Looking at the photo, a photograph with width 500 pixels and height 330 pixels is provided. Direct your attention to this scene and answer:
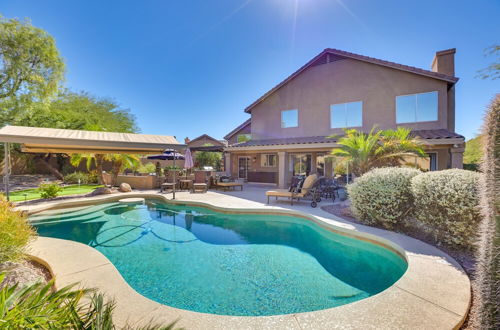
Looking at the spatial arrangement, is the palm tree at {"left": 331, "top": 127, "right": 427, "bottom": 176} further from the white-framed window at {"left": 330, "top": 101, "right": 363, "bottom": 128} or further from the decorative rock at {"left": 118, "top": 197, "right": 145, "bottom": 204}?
the decorative rock at {"left": 118, "top": 197, "right": 145, "bottom": 204}

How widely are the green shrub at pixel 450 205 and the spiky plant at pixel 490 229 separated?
3.00m

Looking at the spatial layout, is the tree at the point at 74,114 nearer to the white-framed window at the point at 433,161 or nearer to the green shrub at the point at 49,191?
the green shrub at the point at 49,191

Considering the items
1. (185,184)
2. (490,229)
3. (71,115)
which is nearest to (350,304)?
(490,229)

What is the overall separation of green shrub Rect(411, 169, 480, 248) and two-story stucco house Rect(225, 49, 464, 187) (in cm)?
769

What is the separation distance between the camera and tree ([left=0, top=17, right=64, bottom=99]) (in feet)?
53.4

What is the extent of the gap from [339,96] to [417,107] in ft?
15.8

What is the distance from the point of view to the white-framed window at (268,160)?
1998cm

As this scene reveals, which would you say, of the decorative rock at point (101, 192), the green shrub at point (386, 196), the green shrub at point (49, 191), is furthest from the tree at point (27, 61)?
the green shrub at point (386, 196)

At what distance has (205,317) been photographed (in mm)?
2727

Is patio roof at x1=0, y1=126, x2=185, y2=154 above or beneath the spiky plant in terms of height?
above

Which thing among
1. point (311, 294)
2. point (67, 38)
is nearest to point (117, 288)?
point (311, 294)

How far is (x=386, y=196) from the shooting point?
6.46m

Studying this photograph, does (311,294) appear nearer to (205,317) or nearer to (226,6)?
(205,317)

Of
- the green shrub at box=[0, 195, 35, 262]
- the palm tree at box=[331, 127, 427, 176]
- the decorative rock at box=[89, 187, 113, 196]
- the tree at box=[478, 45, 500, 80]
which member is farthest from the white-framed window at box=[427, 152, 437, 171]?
the decorative rock at box=[89, 187, 113, 196]
